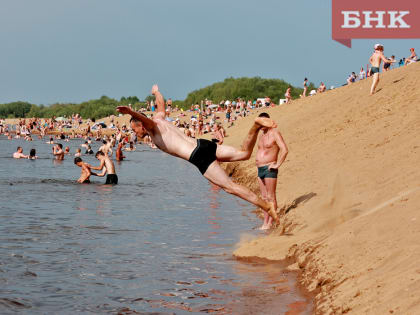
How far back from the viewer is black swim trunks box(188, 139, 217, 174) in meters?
9.20

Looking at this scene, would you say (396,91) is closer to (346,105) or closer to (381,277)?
(346,105)

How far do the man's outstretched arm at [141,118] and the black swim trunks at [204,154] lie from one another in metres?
0.69

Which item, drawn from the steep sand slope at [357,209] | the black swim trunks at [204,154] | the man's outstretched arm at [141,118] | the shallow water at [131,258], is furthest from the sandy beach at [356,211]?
the man's outstretched arm at [141,118]

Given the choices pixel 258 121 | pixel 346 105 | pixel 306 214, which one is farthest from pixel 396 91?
pixel 258 121

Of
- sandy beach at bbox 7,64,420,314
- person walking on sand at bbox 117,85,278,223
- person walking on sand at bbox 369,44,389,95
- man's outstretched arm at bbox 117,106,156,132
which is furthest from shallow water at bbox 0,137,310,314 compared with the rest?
person walking on sand at bbox 369,44,389,95

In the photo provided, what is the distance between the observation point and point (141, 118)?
877 centimetres

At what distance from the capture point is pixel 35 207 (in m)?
17.6

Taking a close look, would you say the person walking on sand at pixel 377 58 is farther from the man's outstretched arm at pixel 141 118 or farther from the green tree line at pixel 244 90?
the green tree line at pixel 244 90

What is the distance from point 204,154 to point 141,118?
3.43ft

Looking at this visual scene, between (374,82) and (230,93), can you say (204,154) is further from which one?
(230,93)

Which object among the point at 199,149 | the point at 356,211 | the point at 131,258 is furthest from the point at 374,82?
the point at 199,149

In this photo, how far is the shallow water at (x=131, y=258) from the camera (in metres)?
7.77

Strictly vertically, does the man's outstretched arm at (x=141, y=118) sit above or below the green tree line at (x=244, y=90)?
below

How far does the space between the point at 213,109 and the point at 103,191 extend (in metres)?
60.2
